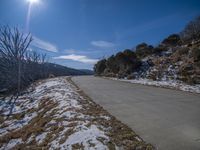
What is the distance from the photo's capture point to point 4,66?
23859 millimetres

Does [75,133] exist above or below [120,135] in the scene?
below

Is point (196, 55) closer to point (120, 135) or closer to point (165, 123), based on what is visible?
point (165, 123)

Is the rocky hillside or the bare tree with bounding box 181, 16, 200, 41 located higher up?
the bare tree with bounding box 181, 16, 200, 41

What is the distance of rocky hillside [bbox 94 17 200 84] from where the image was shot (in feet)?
56.6

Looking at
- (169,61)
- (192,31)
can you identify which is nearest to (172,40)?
(192,31)

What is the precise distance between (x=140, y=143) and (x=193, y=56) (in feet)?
59.0

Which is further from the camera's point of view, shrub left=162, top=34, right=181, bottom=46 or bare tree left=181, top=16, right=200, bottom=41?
shrub left=162, top=34, right=181, bottom=46

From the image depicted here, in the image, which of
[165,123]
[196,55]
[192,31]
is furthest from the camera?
[192,31]

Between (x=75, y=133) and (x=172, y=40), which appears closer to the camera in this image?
(x=75, y=133)

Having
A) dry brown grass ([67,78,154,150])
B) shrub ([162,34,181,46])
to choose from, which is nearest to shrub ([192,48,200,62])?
shrub ([162,34,181,46])

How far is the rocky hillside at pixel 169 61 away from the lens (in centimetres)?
1725

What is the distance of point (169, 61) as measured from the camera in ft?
73.4

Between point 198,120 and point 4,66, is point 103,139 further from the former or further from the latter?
point 4,66

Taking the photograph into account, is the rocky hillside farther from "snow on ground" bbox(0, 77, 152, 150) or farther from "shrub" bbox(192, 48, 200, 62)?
"snow on ground" bbox(0, 77, 152, 150)
